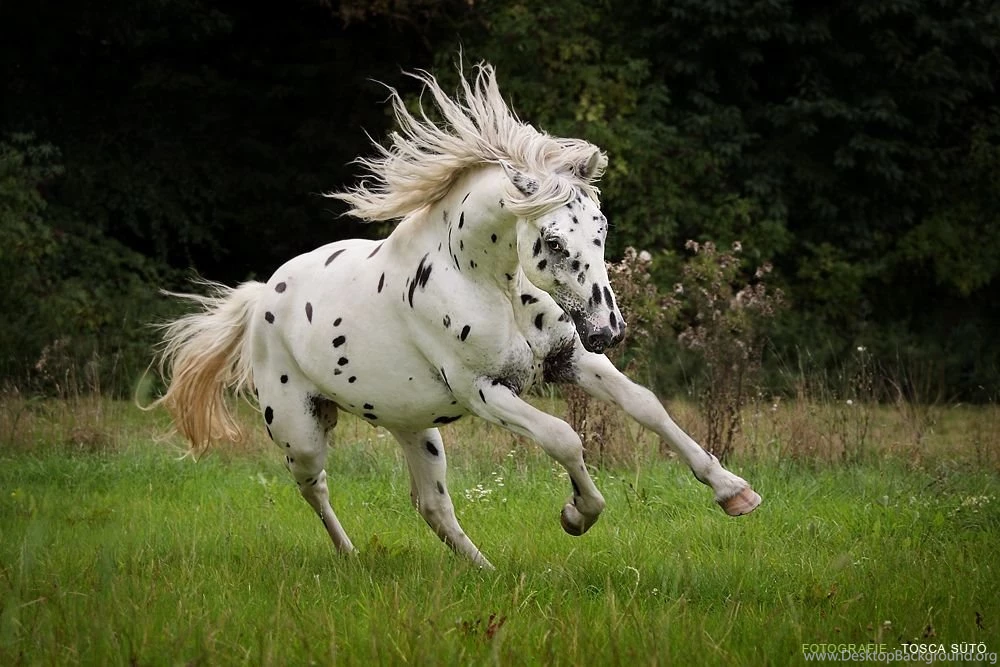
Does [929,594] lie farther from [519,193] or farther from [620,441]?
[620,441]

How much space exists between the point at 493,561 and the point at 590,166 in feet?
6.38

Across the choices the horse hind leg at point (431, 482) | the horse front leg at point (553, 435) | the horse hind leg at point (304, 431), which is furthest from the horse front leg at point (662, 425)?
the horse hind leg at point (304, 431)

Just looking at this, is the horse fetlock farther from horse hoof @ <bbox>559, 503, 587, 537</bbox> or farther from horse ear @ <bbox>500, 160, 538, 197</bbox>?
horse ear @ <bbox>500, 160, 538, 197</bbox>

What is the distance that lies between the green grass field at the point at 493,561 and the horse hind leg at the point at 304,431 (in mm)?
192

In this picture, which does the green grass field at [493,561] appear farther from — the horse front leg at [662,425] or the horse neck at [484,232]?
the horse neck at [484,232]

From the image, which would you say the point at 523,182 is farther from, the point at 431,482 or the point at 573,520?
the point at 431,482

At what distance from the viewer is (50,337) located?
14.6m

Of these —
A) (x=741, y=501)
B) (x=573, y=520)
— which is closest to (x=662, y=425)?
(x=741, y=501)

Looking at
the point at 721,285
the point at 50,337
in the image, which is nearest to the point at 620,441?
the point at 721,285

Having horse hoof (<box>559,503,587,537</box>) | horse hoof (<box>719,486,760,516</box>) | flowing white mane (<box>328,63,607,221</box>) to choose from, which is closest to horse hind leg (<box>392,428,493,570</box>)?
horse hoof (<box>559,503,587,537</box>)

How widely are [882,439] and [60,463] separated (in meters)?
6.15

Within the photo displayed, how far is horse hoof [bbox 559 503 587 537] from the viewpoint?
15.5 ft

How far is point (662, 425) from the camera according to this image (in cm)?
462

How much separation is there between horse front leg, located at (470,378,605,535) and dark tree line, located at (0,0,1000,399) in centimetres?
1166
